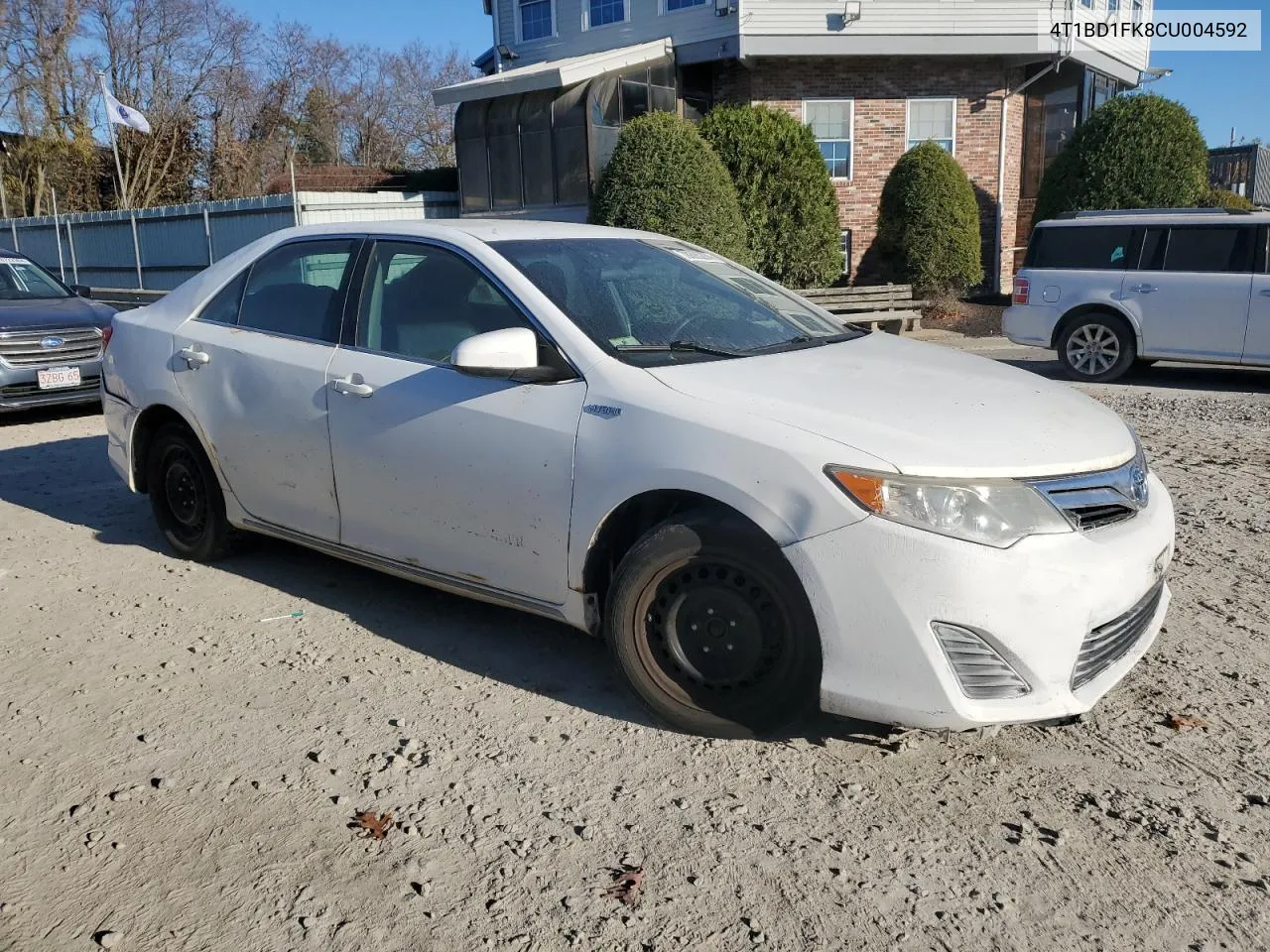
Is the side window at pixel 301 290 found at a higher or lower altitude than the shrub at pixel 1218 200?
lower

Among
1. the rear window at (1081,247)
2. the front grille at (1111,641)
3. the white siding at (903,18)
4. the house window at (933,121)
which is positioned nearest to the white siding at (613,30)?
the white siding at (903,18)

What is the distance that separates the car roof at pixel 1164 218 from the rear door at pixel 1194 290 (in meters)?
0.06

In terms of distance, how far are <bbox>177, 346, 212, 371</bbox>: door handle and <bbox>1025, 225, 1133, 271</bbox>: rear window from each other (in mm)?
9605

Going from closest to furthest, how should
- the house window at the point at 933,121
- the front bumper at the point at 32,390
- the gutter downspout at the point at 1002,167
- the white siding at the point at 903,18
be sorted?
the front bumper at the point at 32,390
the white siding at the point at 903,18
the gutter downspout at the point at 1002,167
the house window at the point at 933,121

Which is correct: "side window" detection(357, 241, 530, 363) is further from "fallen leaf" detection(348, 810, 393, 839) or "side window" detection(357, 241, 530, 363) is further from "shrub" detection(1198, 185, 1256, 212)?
"shrub" detection(1198, 185, 1256, 212)

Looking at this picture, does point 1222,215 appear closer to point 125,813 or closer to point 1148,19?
point 125,813

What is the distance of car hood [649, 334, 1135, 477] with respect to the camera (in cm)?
315

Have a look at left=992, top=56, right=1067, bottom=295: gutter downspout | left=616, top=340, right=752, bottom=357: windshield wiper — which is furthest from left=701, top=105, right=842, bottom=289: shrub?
left=616, top=340, right=752, bottom=357: windshield wiper

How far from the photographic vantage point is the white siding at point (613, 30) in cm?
2138

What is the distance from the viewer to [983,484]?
3080mm

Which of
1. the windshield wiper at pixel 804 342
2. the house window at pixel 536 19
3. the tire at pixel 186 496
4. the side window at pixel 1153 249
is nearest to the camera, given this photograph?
the windshield wiper at pixel 804 342

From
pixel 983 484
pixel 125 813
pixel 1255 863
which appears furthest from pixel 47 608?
pixel 1255 863

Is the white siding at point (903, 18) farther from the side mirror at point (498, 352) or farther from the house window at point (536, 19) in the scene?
the side mirror at point (498, 352)

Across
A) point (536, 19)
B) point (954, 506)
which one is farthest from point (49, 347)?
point (536, 19)
